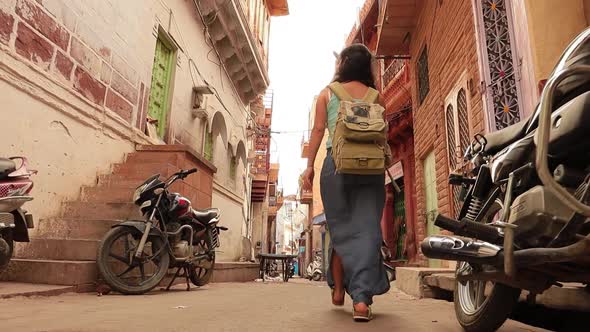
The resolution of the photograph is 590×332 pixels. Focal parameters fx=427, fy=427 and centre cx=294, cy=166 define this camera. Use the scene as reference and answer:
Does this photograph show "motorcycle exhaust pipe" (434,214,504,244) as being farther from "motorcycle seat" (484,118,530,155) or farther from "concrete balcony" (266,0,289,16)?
"concrete balcony" (266,0,289,16)

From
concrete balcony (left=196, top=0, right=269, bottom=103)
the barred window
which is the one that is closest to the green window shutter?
concrete balcony (left=196, top=0, right=269, bottom=103)

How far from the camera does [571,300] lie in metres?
2.14

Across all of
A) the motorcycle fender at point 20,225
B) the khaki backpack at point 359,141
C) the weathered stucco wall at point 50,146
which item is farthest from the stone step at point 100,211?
the khaki backpack at point 359,141

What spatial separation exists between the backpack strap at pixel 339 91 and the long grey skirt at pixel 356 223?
385 millimetres

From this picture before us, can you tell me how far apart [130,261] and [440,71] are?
5.32 m

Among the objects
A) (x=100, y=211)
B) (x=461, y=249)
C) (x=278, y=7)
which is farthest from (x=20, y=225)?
(x=278, y=7)

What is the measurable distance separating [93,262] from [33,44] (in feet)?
8.52

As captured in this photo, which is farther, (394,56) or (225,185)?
(225,185)

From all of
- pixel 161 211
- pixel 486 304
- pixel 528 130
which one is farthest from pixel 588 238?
pixel 161 211

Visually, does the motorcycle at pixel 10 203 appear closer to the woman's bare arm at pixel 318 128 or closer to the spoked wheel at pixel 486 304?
the woman's bare arm at pixel 318 128

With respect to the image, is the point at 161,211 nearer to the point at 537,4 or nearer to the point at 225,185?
the point at 537,4

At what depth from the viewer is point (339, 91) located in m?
2.84

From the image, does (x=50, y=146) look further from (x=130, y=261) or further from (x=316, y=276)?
(x=316, y=276)

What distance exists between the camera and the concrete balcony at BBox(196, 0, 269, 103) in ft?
35.8
